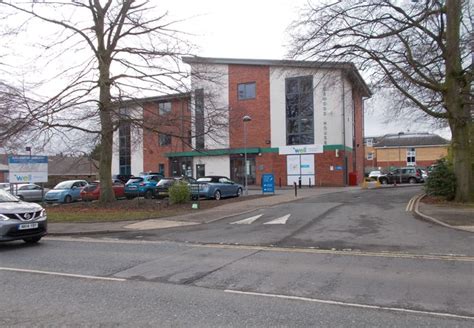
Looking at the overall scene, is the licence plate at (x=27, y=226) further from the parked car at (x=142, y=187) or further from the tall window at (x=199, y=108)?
the parked car at (x=142, y=187)

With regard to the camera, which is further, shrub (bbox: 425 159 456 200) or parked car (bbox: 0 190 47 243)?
shrub (bbox: 425 159 456 200)

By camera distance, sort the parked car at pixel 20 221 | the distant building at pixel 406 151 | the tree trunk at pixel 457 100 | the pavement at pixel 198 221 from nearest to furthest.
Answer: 1. the parked car at pixel 20 221
2. the pavement at pixel 198 221
3. the tree trunk at pixel 457 100
4. the distant building at pixel 406 151

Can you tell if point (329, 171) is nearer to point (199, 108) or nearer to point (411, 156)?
point (199, 108)

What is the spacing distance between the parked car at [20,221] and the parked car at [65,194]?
A: 1650 centimetres

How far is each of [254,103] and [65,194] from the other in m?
20.5

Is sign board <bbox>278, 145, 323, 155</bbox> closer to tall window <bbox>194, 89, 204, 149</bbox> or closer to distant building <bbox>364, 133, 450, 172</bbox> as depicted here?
tall window <bbox>194, 89, 204, 149</bbox>

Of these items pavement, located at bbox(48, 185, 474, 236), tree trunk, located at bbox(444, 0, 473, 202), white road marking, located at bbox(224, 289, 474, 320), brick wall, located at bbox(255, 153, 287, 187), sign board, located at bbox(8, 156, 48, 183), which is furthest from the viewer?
brick wall, located at bbox(255, 153, 287, 187)

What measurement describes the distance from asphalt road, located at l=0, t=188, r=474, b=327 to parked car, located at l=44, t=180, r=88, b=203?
16.3 m

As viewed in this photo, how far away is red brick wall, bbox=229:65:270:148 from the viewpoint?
41875 millimetres

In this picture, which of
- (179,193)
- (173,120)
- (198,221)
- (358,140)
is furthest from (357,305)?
(358,140)

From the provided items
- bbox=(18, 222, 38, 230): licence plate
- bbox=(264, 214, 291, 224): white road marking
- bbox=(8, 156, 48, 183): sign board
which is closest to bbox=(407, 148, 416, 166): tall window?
bbox=(264, 214, 291, 224): white road marking

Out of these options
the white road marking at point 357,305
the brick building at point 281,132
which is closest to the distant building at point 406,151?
the brick building at point 281,132

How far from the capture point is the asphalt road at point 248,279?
530cm

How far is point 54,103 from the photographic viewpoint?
18.9m
